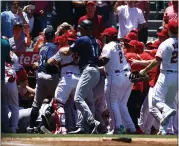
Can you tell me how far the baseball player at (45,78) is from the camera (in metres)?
14.2

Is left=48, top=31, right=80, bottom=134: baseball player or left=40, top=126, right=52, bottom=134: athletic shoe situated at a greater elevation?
left=48, top=31, right=80, bottom=134: baseball player

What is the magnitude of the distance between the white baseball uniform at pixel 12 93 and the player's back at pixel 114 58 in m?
1.51

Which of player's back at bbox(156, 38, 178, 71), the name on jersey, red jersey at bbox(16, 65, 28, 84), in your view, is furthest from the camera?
the name on jersey

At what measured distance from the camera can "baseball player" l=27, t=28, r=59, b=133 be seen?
1423 centimetres

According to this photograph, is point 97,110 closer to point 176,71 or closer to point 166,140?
point 176,71

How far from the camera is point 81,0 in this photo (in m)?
17.6

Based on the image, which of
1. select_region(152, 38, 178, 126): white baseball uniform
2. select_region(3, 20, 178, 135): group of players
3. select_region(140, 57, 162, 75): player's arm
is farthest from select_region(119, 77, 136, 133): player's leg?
select_region(140, 57, 162, 75): player's arm

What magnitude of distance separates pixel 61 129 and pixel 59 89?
63 cm

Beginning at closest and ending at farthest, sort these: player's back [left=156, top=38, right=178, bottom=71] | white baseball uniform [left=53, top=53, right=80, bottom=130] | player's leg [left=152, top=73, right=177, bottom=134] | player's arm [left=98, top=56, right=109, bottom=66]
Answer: player's back [left=156, top=38, right=178, bottom=71] < player's leg [left=152, top=73, right=177, bottom=134] < player's arm [left=98, top=56, right=109, bottom=66] < white baseball uniform [left=53, top=53, right=80, bottom=130]

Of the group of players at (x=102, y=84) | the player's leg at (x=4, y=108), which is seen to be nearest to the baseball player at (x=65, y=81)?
the group of players at (x=102, y=84)

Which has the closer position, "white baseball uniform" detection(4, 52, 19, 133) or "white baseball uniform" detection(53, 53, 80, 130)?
"white baseball uniform" detection(53, 53, 80, 130)

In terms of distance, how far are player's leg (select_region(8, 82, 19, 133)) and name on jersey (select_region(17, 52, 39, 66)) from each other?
1.67 metres

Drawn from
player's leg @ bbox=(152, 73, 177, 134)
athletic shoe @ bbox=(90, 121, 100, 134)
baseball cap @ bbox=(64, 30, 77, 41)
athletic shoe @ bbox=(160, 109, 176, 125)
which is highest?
baseball cap @ bbox=(64, 30, 77, 41)

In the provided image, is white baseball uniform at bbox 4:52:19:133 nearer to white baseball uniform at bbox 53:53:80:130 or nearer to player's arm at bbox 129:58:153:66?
white baseball uniform at bbox 53:53:80:130
